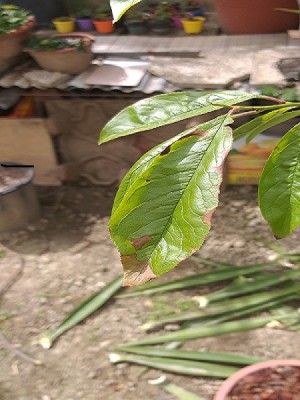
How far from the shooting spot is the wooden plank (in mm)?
2947

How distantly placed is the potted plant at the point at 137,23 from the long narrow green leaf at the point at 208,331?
7.13 feet

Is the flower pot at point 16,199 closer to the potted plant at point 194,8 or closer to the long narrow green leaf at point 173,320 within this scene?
the long narrow green leaf at point 173,320

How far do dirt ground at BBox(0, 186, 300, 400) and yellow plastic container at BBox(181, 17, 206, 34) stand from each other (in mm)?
1137

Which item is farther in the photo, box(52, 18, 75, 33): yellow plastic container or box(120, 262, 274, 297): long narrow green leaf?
box(52, 18, 75, 33): yellow plastic container

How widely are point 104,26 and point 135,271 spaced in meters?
3.32

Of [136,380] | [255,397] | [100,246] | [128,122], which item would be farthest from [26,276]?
[128,122]

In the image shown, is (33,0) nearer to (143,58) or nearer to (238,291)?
(143,58)

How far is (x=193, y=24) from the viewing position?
3.42 meters

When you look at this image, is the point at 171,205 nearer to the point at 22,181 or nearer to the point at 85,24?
the point at 22,181

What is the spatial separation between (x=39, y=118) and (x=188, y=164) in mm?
2543

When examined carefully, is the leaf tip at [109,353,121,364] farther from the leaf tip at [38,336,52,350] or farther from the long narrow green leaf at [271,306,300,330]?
the long narrow green leaf at [271,306,300,330]

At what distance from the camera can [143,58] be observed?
122 inches

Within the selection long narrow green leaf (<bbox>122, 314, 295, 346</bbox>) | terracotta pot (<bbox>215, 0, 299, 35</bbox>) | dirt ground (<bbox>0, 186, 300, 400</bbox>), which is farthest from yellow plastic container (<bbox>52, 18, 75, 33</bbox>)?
long narrow green leaf (<bbox>122, 314, 295, 346</bbox>)

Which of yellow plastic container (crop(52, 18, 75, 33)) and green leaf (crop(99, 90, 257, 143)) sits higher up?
green leaf (crop(99, 90, 257, 143))
